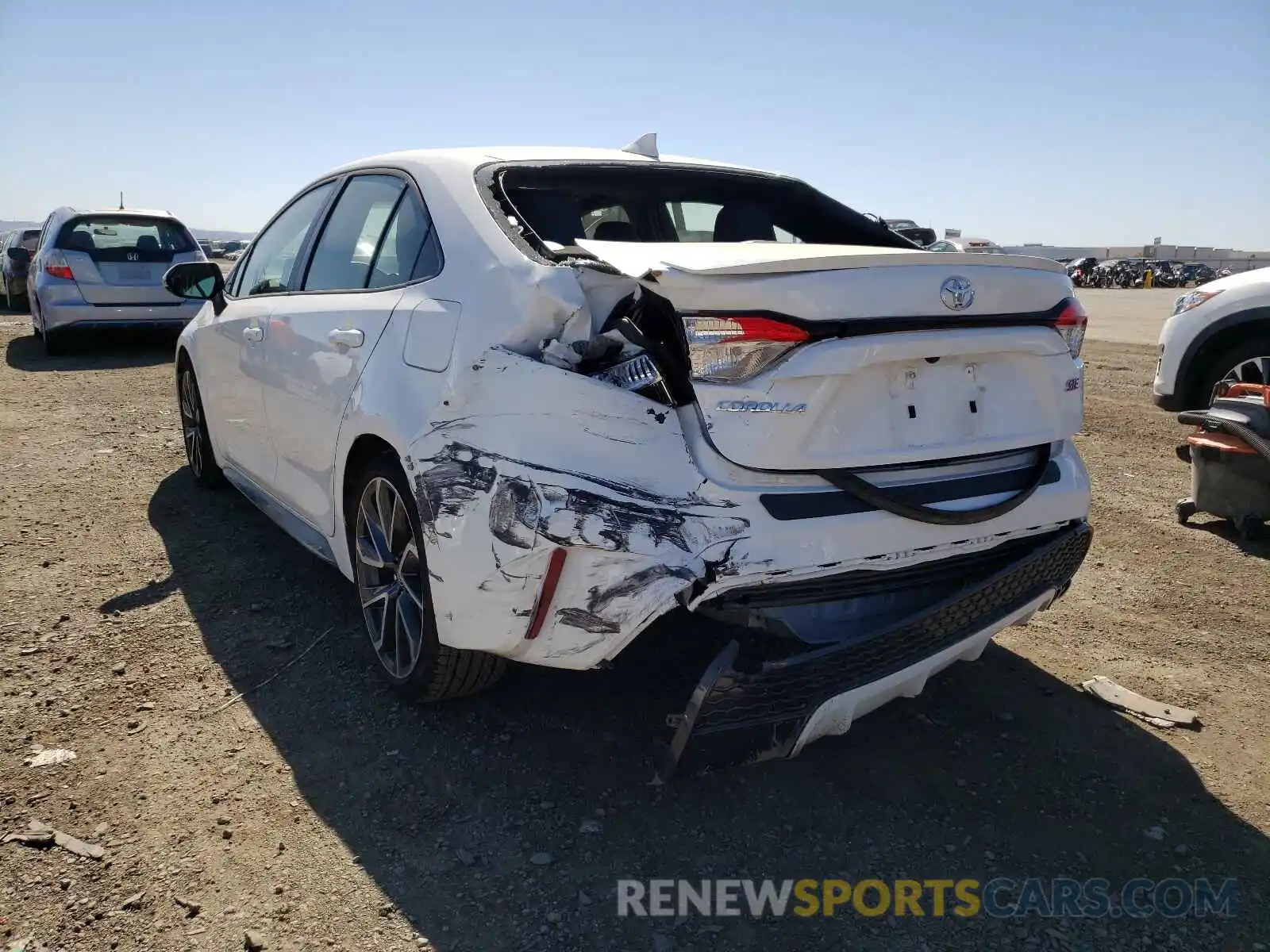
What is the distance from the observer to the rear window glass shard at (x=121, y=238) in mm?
10164

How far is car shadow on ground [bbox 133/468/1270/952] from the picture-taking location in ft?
6.86

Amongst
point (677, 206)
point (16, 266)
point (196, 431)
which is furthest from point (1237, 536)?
point (16, 266)

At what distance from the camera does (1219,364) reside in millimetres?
6020

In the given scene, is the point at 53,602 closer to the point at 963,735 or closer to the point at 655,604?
the point at 655,604

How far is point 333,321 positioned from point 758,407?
166 centimetres

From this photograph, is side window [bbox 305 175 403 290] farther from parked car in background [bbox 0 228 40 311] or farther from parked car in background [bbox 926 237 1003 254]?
parked car in background [bbox 0 228 40 311]

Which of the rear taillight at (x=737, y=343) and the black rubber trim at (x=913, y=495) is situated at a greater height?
the rear taillight at (x=737, y=343)

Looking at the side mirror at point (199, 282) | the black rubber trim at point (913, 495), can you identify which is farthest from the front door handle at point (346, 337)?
the side mirror at point (199, 282)

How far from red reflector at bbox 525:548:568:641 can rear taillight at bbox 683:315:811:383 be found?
0.55 metres

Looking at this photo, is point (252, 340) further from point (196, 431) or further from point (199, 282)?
point (196, 431)

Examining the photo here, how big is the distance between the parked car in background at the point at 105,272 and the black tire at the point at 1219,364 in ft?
31.4

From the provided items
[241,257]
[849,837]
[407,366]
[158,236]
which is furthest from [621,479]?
[158,236]

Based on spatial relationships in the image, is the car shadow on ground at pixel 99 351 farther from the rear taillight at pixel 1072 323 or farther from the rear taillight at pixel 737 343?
the rear taillight at pixel 1072 323

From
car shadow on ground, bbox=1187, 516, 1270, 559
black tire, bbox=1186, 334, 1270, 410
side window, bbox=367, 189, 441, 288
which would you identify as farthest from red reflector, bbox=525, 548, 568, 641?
black tire, bbox=1186, 334, 1270, 410
